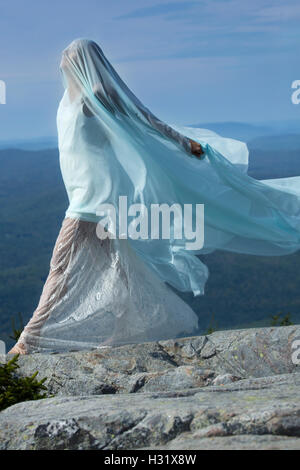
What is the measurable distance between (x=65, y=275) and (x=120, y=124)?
1086 millimetres

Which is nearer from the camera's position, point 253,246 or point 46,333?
point 46,333

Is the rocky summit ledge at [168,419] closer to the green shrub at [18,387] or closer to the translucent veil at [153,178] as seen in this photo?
the green shrub at [18,387]

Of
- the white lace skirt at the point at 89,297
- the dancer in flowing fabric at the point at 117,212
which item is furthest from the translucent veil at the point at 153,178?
the white lace skirt at the point at 89,297

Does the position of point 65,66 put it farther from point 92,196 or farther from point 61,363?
point 61,363

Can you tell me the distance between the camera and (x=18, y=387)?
14.6ft

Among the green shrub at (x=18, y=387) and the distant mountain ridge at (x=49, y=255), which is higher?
the green shrub at (x=18, y=387)

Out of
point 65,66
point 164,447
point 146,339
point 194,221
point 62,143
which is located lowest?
point 146,339

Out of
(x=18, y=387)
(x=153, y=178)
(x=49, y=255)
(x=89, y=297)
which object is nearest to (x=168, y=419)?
(x=18, y=387)

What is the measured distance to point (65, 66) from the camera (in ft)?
17.8

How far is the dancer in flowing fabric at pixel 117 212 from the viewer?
539 centimetres

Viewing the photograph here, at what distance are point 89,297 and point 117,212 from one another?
61 centimetres

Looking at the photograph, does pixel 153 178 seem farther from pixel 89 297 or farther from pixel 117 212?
pixel 89 297

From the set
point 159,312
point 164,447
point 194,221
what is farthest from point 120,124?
point 164,447

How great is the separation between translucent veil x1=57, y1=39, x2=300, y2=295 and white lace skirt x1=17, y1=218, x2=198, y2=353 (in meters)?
0.15
